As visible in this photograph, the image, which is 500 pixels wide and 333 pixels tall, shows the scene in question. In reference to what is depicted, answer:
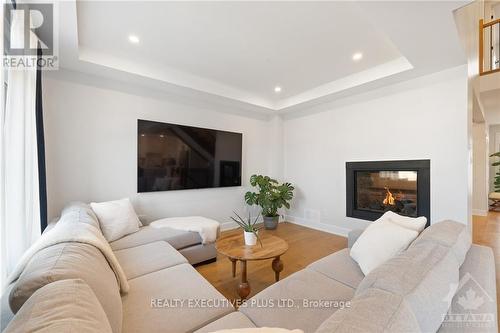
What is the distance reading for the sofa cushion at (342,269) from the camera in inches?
58.0

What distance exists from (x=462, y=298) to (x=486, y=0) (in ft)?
17.2

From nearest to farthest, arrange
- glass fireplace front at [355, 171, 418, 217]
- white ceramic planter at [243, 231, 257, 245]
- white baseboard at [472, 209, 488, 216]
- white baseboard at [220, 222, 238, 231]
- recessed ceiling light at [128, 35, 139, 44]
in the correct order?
white ceramic planter at [243, 231, 257, 245]
recessed ceiling light at [128, 35, 139, 44]
glass fireplace front at [355, 171, 418, 217]
white baseboard at [220, 222, 238, 231]
white baseboard at [472, 209, 488, 216]

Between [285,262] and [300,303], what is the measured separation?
160 cm

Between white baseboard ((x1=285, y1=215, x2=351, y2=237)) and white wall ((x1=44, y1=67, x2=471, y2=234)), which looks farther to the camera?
white baseboard ((x1=285, y1=215, x2=351, y2=237))

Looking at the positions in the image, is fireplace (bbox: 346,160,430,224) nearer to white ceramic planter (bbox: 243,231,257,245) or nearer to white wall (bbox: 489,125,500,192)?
white ceramic planter (bbox: 243,231,257,245)

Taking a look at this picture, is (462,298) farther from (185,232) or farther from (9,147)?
(9,147)

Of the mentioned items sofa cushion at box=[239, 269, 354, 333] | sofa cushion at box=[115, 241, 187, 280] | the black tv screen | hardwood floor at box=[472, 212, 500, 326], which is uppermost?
the black tv screen

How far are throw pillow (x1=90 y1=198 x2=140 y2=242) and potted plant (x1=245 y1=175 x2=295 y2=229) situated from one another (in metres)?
2.16

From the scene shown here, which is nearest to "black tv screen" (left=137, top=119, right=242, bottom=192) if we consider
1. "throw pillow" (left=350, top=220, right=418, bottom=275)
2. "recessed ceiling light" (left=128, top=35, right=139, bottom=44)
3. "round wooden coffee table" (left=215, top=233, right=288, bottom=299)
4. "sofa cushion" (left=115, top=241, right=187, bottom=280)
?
"recessed ceiling light" (left=128, top=35, right=139, bottom=44)

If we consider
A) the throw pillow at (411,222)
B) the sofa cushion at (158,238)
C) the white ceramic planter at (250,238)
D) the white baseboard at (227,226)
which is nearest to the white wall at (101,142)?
the white baseboard at (227,226)

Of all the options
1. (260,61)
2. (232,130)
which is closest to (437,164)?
(260,61)

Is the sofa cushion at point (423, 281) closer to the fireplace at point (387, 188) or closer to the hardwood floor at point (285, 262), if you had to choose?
the hardwood floor at point (285, 262)

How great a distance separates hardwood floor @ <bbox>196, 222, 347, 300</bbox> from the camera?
2.23 m

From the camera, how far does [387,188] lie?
3389 mm
